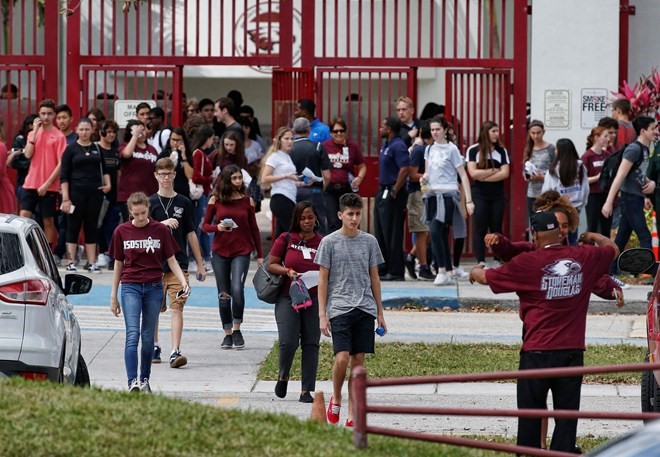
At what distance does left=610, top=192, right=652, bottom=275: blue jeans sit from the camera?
55.5 ft

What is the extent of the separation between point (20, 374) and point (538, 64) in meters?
12.1

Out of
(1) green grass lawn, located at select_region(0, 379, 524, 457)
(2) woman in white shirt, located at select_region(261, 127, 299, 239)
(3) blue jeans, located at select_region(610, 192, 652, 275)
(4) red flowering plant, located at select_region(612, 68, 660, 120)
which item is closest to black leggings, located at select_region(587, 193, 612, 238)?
(3) blue jeans, located at select_region(610, 192, 652, 275)

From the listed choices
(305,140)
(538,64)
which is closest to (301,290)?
(305,140)

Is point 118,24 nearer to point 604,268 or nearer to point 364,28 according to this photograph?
point 364,28

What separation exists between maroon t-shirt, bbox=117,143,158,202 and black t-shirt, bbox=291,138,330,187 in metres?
1.92

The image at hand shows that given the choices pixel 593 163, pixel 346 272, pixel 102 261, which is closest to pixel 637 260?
pixel 346 272

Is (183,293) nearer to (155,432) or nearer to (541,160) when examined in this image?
(155,432)

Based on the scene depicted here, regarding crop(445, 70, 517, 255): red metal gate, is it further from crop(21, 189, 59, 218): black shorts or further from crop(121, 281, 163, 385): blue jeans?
crop(121, 281, 163, 385): blue jeans

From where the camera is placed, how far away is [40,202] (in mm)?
18078

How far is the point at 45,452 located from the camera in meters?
6.84

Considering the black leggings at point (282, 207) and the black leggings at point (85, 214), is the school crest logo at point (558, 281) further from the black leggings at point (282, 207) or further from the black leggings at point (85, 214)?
the black leggings at point (85, 214)

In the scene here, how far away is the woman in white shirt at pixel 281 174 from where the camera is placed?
53.1 feet

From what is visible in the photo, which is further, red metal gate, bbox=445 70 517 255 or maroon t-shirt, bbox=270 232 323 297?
red metal gate, bbox=445 70 517 255

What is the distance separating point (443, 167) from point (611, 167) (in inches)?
80.3
